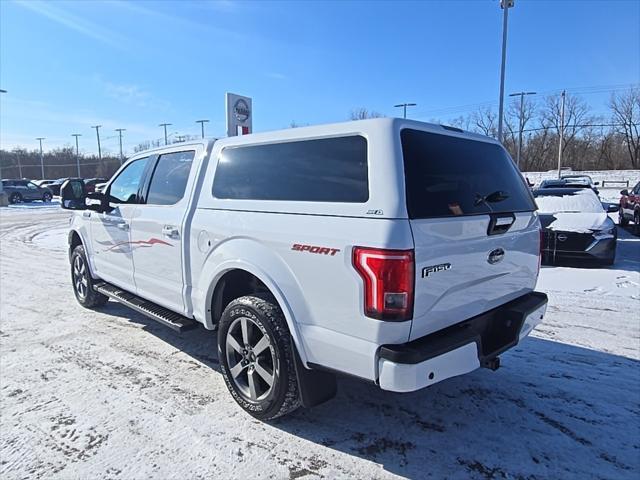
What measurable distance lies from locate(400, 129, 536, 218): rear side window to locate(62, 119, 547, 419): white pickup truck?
0.01 m

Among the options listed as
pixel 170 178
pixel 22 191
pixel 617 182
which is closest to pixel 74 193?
pixel 170 178

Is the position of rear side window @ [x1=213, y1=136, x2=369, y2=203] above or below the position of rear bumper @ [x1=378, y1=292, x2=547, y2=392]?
above

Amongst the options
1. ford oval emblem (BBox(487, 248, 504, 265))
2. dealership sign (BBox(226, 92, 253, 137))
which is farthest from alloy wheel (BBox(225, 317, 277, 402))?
dealership sign (BBox(226, 92, 253, 137))

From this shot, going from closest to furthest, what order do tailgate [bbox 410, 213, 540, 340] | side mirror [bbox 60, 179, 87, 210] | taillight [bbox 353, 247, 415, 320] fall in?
1. taillight [bbox 353, 247, 415, 320]
2. tailgate [bbox 410, 213, 540, 340]
3. side mirror [bbox 60, 179, 87, 210]

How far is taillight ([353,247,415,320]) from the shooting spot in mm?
2137

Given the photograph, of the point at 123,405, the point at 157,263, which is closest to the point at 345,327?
the point at 123,405

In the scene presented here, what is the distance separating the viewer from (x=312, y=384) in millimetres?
2684

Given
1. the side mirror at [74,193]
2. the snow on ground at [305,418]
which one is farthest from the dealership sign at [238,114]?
the snow on ground at [305,418]

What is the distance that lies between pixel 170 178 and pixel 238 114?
10.0 metres

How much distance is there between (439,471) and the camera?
8.10ft

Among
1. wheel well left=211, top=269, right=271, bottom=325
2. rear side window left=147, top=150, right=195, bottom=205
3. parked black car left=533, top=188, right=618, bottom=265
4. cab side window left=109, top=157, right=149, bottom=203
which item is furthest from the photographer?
parked black car left=533, top=188, right=618, bottom=265

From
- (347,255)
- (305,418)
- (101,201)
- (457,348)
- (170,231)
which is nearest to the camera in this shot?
(347,255)

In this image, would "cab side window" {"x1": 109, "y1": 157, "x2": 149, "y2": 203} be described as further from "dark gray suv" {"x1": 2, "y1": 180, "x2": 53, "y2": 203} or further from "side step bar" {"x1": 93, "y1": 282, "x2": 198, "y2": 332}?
"dark gray suv" {"x1": 2, "y1": 180, "x2": 53, "y2": 203}

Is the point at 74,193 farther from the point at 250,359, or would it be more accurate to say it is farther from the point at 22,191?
the point at 22,191
